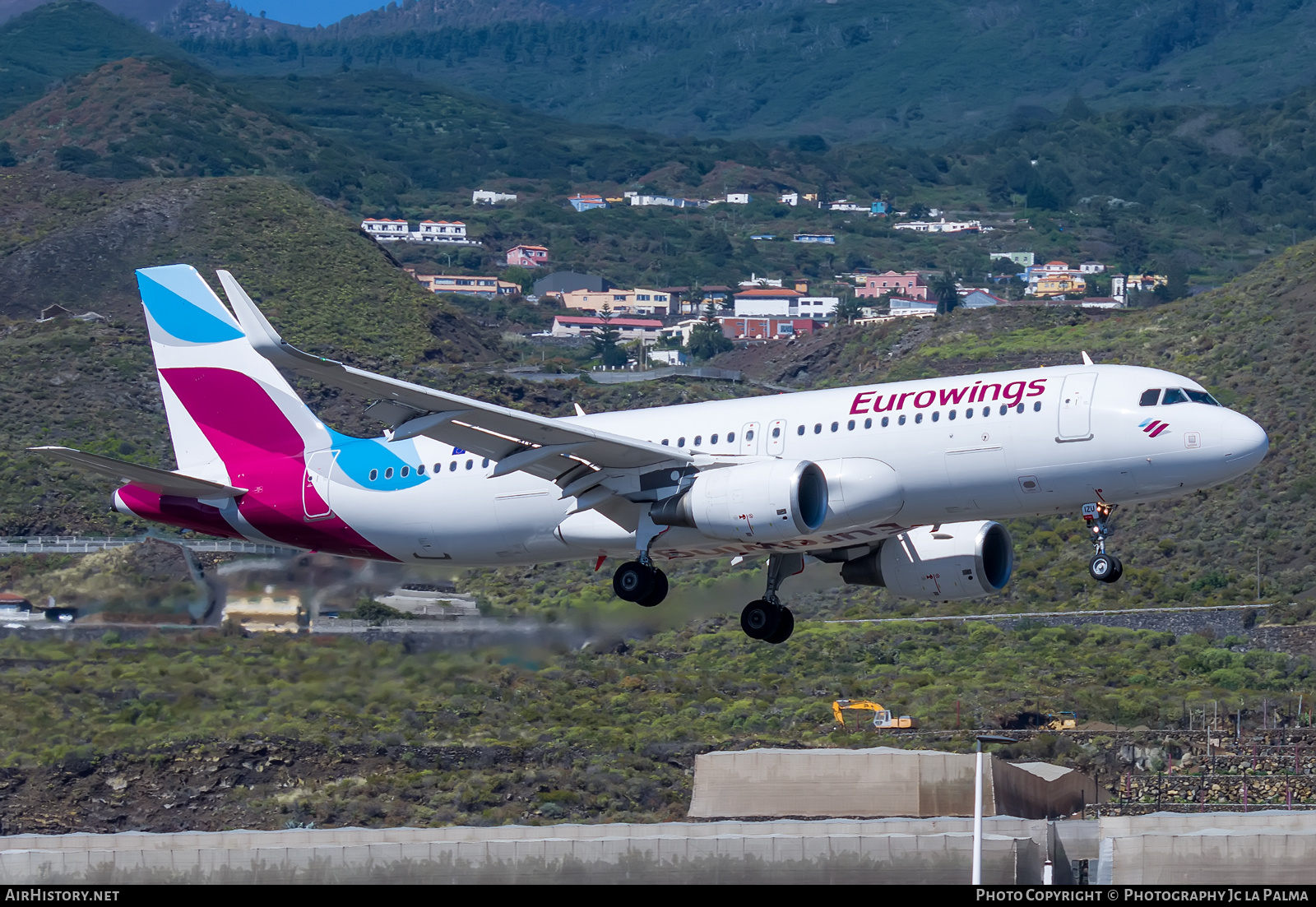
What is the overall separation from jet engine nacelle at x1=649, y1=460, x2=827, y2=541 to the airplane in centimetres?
5

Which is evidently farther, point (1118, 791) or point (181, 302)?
point (1118, 791)

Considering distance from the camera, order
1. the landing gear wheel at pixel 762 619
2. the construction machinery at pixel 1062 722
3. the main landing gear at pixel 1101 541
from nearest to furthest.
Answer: the main landing gear at pixel 1101 541 → the landing gear wheel at pixel 762 619 → the construction machinery at pixel 1062 722

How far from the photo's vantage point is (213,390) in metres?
47.4

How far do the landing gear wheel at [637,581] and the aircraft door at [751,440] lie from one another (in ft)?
10.8

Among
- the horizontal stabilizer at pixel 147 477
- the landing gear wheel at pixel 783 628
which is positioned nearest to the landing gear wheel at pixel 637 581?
the landing gear wheel at pixel 783 628

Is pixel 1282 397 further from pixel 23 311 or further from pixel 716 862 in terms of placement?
pixel 23 311

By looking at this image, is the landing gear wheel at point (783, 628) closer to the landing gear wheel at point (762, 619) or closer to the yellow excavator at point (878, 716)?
the landing gear wheel at point (762, 619)

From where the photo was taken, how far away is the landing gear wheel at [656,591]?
41.7 metres

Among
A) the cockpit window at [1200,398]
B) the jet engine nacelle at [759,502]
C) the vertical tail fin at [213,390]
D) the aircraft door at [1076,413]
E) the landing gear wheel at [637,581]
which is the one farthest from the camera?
the vertical tail fin at [213,390]

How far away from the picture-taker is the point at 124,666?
5634 centimetres

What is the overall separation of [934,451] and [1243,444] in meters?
5.95

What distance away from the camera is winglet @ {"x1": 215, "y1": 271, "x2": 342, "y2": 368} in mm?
35812
